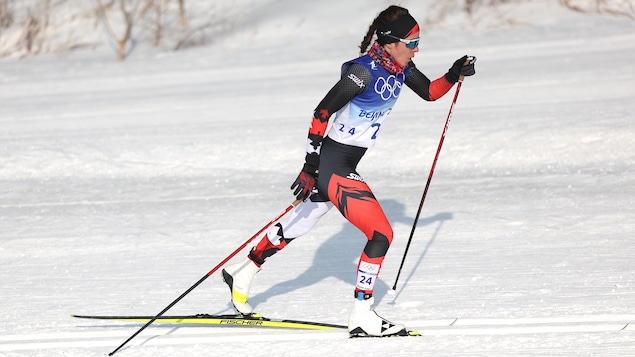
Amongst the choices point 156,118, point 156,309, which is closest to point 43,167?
point 156,118

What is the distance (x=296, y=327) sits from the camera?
4.91 m

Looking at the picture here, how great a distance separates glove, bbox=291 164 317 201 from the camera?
15.1 feet

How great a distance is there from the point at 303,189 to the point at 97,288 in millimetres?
2009

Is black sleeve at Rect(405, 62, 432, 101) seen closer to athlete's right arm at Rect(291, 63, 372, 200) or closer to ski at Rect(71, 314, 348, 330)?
athlete's right arm at Rect(291, 63, 372, 200)

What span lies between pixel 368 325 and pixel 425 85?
1441 millimetres

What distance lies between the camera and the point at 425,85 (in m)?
5.09

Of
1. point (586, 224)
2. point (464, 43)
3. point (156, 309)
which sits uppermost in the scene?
point (156, 309)

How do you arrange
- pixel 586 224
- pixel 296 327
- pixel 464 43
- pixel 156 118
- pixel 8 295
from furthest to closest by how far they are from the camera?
pixel 464 43 → pixel 156 118 → pixel 586 224 → pixel 8 295 → pixel 296 327

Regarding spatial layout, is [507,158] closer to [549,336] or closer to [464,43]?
[549,336]

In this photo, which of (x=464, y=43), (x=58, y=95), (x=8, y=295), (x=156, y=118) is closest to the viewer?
(x=8, y=295)

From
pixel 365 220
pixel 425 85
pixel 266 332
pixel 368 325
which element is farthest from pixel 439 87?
pixel 266 332

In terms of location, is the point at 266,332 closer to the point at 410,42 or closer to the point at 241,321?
the point at 241,321

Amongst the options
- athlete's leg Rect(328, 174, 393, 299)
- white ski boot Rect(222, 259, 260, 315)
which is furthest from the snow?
athlete's leg Rect(328, 174, 393, 299)

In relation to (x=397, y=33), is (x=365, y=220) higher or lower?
lower
